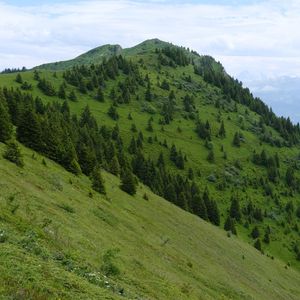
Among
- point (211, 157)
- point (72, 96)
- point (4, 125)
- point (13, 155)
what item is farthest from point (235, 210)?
point (13, 155)

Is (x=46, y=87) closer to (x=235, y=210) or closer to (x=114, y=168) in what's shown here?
(x=235, y=210)

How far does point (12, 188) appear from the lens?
122 ft

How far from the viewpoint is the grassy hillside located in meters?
20.1

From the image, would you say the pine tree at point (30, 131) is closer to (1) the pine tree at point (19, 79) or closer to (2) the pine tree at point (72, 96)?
(2) the pine tree at point (72, 96)

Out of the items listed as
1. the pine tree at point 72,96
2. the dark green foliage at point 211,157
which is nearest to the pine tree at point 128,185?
the dark green foliage at point 211,157

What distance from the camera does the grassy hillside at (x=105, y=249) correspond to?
65.8ft

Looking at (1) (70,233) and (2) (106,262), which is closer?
(2) (106,262)

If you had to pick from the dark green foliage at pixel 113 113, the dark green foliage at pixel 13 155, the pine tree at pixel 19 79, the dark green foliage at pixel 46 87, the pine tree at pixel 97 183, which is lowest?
the pine tree at pixel 97 183

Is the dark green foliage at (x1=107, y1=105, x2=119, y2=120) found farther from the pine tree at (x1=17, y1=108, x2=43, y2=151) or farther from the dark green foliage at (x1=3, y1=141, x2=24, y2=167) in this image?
the dark green foliage at (x1=3, y1=141, x2=24, y2=167)

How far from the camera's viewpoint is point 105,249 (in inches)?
1346

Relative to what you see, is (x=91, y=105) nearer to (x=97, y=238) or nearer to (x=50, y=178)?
(x=50, y=178)

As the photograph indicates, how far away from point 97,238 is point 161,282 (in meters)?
6.66

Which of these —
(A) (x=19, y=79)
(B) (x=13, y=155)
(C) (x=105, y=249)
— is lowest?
(C) (x=105, y=249)

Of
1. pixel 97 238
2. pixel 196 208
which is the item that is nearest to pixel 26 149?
pixel 97 238
